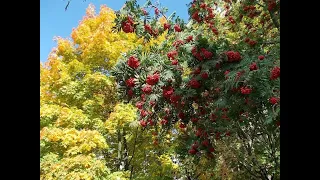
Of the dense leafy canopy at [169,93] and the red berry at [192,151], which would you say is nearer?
the dense leafy canopy at [169,93]

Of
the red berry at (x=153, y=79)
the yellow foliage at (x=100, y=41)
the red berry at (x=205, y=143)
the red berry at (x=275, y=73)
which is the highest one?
the yellow foliage at (x=100, y=41)

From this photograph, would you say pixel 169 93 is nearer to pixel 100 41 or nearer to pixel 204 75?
pixel 204 75

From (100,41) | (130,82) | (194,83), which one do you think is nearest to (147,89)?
(130,82)

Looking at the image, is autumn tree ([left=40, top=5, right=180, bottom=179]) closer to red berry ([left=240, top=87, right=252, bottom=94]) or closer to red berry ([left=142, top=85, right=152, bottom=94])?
red berry ([left=142, top=85, right=152, bottom=94])

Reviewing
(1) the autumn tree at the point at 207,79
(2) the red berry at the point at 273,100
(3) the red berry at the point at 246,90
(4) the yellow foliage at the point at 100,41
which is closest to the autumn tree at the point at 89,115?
(4) the yellow foliage at the point at 100,41

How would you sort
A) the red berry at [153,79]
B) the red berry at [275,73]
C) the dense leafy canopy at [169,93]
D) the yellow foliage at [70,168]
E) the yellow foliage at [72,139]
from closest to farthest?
the red berry at [275,73] → the dense leafy canopy at [169,93] → the red berry at [153,79] → the yellow foliage at [70,168] → the yellow foliage at [72,139]

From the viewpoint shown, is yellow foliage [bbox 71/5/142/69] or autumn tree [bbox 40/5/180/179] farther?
yellow foliage [bbox 71/5/142/69]

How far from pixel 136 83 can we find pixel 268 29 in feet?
5.17

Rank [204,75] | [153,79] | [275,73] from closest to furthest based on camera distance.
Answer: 1. [275,73]
2. [204,75]
3. [153,79]

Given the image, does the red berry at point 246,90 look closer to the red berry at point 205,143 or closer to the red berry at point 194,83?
the red berry at point 194,83

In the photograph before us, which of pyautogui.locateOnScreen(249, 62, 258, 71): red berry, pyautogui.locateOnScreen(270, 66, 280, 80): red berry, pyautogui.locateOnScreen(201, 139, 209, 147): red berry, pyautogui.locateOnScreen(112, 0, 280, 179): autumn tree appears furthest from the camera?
pyautogui.locateOnScreen(201, 139, 209, 147): red berry

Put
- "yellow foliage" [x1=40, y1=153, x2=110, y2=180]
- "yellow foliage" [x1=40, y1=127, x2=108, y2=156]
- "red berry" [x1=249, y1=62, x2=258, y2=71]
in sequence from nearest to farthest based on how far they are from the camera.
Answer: "red berry" [x1=249, y1=62, x2=258, y2=71]
"yellow foliage" [x1=40, y1=153, x2=110, y2=180]
"yellow foliage" [x1=40, y1=127, x2=108, y2=156]

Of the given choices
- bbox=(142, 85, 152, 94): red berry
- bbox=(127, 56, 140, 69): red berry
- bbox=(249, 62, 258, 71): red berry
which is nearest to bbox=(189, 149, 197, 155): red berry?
bbox=(142, 85, 152, 94): red berry
